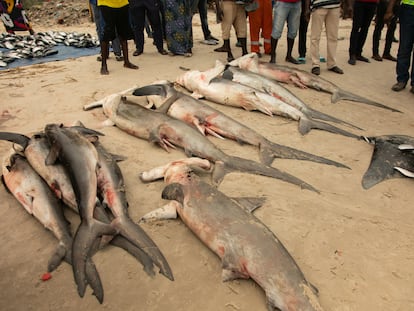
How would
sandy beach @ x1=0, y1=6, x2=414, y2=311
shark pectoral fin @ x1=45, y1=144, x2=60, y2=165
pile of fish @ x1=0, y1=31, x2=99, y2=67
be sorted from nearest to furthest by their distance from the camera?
sandy beach @ x1=0, y1=6, x2=414, y2=311
shark pectoral fin @ x1=45, y1=144, x2=60, y2=165
pile of fish @ x1=0, y1=31, x2=99, y2=67

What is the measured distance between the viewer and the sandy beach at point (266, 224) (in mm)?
2309

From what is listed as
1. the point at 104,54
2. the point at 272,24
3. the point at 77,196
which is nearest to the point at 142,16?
the point at 104,54

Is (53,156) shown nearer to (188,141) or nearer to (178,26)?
(188,141)

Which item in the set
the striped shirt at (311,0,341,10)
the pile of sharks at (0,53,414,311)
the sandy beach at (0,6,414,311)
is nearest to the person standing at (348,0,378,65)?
the striped shirt at (311,0,341,10)

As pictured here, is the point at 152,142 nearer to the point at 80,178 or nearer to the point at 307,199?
the point at 80,178

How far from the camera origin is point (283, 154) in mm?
3988

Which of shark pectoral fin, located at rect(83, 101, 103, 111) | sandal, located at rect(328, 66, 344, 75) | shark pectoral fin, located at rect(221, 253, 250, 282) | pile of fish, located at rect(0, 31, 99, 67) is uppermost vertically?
pile of fish, located at rect(0, 31, 99, 67)

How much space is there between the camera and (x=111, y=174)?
10.8 ft

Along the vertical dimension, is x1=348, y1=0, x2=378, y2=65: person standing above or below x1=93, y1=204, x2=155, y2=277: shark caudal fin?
above

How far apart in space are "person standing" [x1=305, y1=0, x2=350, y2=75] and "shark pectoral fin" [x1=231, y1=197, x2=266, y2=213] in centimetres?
467

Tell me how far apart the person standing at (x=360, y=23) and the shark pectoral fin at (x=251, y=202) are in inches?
235

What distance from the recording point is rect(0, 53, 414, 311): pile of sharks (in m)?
2.39

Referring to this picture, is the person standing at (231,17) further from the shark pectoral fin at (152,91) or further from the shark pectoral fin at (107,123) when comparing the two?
the shark pectoral fin at (107,123)

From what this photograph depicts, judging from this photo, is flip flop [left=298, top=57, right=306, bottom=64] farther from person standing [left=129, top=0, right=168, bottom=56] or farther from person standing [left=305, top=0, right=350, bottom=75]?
person standing [left=129, top=0, right=168, bottom=56]
